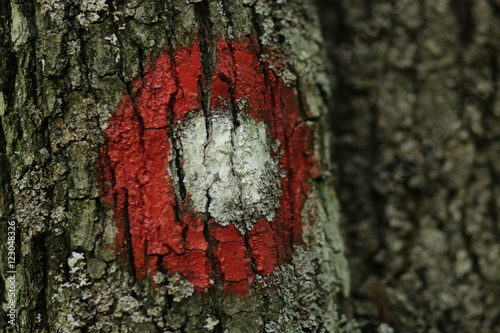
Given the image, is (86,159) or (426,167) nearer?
(86,159)

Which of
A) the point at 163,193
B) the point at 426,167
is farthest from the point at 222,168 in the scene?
the point at 426,167

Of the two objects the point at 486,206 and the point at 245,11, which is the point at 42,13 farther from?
the point at 486,206

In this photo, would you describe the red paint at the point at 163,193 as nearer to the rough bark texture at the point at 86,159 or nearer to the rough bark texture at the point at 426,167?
the rough bark texture at the point at 86,159


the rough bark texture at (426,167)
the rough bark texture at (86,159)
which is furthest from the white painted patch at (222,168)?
the rough bark texture at (426,167)

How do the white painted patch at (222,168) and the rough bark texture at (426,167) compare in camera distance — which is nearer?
the white painted patch at (222,168)

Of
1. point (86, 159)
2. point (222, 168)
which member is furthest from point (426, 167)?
point (86, 159)

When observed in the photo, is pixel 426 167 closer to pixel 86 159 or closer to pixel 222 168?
pixel 222 168
